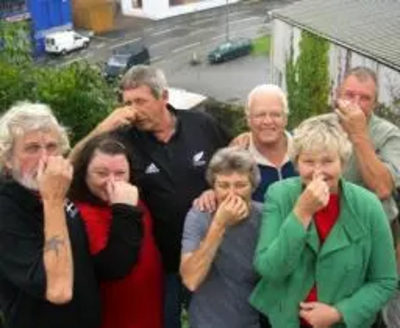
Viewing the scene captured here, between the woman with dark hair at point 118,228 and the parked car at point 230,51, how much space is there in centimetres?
3778

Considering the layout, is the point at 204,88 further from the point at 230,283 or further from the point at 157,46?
the point at 230,283

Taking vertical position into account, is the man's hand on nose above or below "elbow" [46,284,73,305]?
above

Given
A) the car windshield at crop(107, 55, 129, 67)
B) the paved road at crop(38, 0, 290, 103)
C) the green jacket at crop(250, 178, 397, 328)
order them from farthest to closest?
the paved road at crop(38, 0, 290, 103) → the car windshield at crop(107, 55, 129, 67) → the green jacket at crop(250, 178, 397, 328)

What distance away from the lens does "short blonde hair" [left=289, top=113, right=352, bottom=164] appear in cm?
366

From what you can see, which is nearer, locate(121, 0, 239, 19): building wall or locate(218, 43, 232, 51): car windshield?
locate(218, 43, 232, 51): car windshield

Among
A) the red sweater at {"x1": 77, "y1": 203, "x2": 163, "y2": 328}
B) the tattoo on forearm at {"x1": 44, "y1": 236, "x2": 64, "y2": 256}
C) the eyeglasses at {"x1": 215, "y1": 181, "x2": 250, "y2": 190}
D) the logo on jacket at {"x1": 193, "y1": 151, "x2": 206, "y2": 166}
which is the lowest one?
the red sweater at {"x1": 77, "y1": 203, "x2": 163, "y2": 328}

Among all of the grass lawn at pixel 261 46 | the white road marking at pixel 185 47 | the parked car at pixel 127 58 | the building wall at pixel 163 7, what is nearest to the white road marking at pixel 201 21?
the building wall at pixel 163 7

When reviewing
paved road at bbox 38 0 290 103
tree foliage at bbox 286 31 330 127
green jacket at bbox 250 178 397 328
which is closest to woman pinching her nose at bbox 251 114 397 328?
green jacket at bbox 250 178 397 328

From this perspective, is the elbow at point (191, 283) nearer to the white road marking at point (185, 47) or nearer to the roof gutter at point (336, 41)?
the roof gutter at point (336, 41)

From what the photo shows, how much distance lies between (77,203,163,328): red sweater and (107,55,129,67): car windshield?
33851 millimetres

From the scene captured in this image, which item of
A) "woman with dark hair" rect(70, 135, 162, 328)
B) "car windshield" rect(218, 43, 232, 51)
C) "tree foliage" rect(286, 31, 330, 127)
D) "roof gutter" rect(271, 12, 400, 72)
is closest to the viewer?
"woman with dark hair" rect(70, 135, 162, 328)

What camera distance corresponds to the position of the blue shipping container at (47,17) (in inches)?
1668

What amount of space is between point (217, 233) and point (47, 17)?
138ft

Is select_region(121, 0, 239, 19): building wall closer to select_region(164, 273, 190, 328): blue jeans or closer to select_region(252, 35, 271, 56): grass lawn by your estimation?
select_region(252, 35, 271, 56): grass lawn
